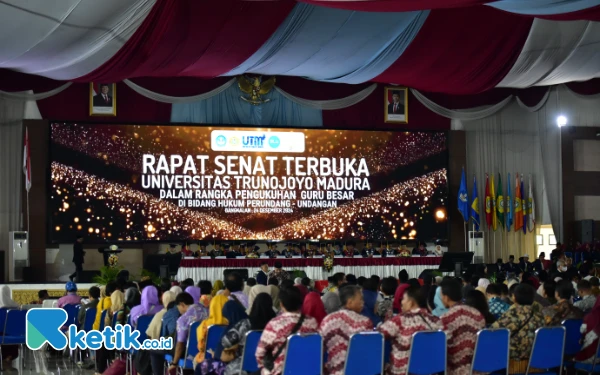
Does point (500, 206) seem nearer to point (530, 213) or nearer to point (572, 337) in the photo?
point (530, 213)

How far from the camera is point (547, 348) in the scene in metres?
6.10

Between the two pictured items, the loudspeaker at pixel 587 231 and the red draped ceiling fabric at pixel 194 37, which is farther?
the loudspeaker at pixel 587 231

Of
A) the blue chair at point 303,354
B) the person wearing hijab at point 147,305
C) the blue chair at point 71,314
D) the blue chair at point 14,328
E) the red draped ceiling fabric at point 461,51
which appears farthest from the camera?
the red draped ceiling fabric at point 461,51

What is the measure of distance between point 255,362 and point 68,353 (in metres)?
5.29

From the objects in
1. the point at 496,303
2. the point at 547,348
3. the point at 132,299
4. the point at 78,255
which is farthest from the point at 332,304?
the point at 78,255

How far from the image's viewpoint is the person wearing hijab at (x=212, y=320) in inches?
252

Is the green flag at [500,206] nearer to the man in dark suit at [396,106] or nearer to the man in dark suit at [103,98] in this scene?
the man in dark suit at [396,106]

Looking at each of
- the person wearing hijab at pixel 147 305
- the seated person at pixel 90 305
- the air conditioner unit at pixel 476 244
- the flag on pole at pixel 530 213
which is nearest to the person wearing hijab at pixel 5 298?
the seated person at pixel 90 305

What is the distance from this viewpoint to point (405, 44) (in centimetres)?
1424

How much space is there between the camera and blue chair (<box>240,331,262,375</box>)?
589 centimetres

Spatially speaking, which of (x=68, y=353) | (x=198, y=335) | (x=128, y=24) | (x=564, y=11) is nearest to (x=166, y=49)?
(x=128, y=24)

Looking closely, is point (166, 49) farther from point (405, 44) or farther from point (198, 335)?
point (198, 335)

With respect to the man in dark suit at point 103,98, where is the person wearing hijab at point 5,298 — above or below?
below

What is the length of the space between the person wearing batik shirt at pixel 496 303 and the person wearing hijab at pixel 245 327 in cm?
204
